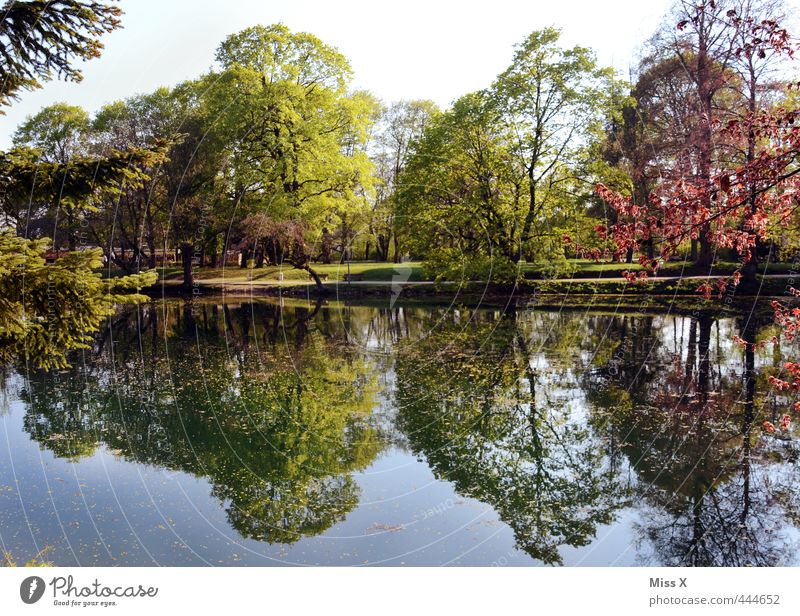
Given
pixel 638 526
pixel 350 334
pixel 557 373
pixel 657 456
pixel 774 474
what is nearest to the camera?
pixel 638 526

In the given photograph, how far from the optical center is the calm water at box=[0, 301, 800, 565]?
664cm

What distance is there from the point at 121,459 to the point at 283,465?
94.4 inches

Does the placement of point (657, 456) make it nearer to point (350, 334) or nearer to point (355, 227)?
point (350, 334)

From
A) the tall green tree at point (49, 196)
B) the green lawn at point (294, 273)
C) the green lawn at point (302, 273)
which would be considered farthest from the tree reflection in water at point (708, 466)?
the green lawn at point (294, 273)

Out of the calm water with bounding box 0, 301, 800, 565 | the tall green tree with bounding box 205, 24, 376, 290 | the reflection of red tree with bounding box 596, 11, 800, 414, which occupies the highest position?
the tall green tree with bounding box 205, 24, 376, 290

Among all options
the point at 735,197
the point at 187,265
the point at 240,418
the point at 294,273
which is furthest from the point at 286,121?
the point at 735,197

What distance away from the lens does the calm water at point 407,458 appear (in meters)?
6.64

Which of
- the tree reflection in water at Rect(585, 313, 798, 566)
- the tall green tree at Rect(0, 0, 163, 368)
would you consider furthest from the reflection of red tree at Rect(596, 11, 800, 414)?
the tall green tree at Rect(0, 0, 163, 368)

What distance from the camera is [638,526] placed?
681 centimetres

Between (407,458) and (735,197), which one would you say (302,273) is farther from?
(735,197)

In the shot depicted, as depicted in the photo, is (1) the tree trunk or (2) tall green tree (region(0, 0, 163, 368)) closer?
(2) tall green tree (region(0, 0, 163, 368))

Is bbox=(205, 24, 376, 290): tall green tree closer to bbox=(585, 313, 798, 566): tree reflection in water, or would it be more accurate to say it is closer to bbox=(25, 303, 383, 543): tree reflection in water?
bbox=(25, 303, 383, 543): tree reflection in water

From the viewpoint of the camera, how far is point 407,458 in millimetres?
9273

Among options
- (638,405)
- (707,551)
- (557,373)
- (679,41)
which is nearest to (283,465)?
(707,551)
